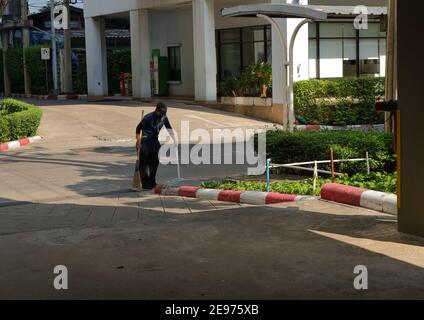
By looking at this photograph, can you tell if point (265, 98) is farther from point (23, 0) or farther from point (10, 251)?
point (23, 0)

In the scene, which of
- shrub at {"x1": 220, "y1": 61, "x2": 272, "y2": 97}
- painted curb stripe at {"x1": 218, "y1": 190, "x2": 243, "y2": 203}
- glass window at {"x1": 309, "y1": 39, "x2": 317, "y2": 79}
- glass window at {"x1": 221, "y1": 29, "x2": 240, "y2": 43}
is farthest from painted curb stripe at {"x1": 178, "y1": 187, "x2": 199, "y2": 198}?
glass window at {"x1": 221, "y1": 29, "x2": 240, "y2": 43}

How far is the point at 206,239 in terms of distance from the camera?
7.66 meters

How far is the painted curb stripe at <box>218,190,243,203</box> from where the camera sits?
10336 millimetres

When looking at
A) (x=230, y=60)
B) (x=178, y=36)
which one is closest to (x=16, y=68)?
(x=178, y=36)

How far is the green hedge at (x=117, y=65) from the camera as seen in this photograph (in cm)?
3671

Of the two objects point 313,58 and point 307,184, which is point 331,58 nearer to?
point 313,58

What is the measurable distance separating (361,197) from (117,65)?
95.9 feet

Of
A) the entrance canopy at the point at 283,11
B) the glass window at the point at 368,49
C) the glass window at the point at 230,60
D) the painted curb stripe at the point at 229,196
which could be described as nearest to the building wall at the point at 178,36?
the glass window at the point at 230,60

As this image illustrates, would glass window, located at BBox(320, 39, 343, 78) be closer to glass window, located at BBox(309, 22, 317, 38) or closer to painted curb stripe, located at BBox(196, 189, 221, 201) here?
glass window, located at BBox(309, 22, 317, 38)

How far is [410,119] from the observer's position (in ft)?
23.8

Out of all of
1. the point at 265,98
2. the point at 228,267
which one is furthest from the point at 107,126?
the point at 228,267

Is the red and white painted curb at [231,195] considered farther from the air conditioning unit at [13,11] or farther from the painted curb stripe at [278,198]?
the air conditioning unit at [13,11]

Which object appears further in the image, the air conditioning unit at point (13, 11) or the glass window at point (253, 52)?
the air conditioning unit at point (13, 11)

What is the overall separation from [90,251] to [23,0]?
1317 inches
